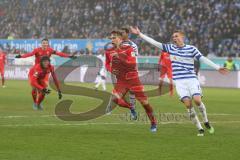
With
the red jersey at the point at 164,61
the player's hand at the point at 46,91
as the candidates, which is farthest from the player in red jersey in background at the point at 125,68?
the red jersey at the point at 164,61

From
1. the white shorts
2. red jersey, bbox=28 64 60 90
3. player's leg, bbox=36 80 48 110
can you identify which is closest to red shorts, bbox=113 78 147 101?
the white shorts

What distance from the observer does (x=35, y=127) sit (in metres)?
14.9

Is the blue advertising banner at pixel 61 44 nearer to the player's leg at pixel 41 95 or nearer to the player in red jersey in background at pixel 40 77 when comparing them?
the player in red jersey in background at pixel 40 77

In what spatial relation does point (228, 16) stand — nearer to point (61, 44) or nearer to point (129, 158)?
point (61, 44)

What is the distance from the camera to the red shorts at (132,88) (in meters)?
15.1

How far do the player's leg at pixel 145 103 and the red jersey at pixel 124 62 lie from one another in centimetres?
58

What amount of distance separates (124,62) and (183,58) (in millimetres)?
2503

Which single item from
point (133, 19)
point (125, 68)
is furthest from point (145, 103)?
point (133, 19)

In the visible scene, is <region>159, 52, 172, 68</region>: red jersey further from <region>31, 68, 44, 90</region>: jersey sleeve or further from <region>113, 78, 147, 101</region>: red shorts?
<region>113, 78, 147, 101</region>: red shorts

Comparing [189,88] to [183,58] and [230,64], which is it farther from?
[230,64]

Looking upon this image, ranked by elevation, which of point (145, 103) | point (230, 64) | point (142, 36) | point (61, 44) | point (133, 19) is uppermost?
point (142, 36)

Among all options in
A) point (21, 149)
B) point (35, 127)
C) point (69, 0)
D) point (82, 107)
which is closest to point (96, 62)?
point (69, 0)

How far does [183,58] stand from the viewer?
46.1ft

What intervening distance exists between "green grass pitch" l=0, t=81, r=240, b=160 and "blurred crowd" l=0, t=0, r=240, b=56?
21.8 m
